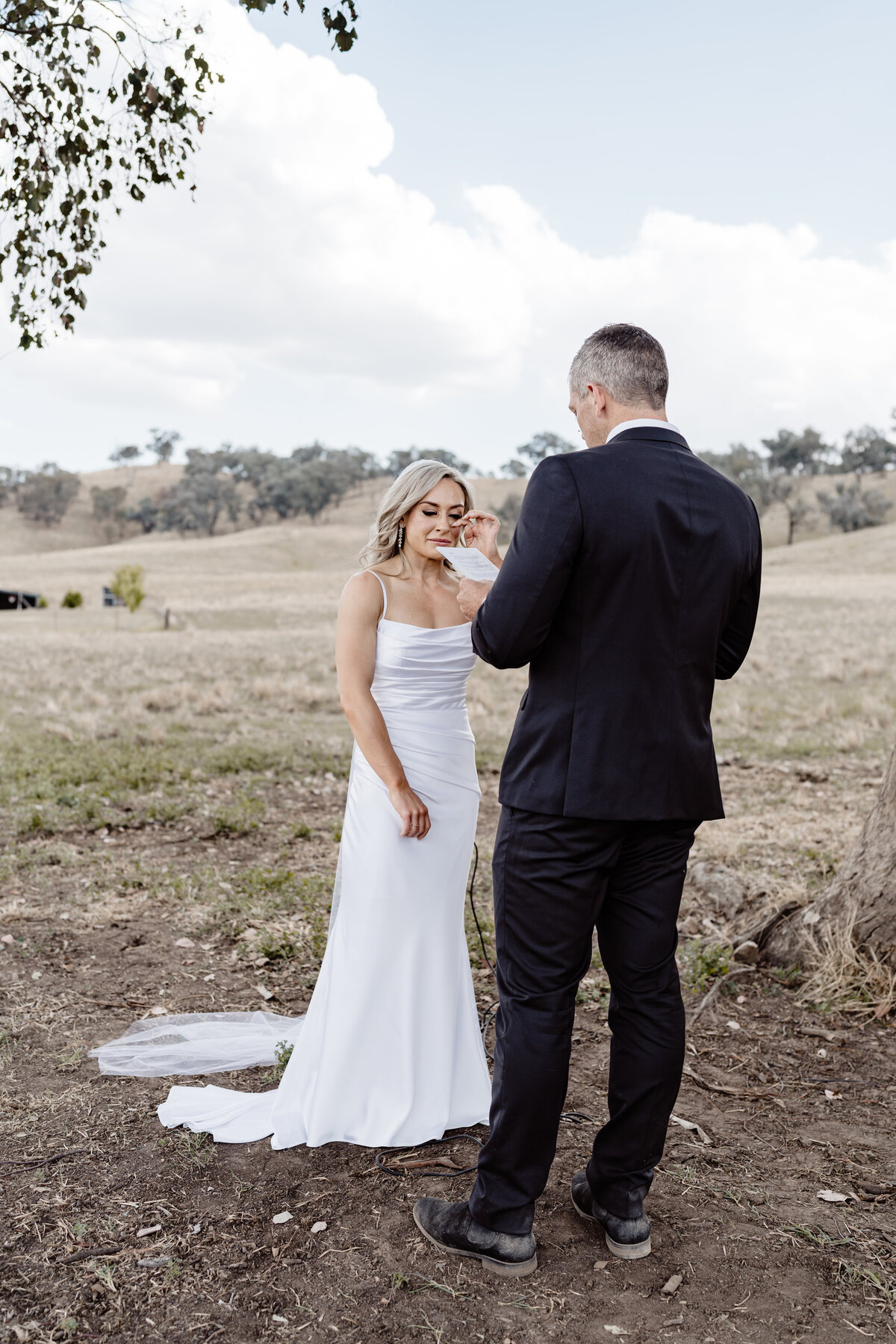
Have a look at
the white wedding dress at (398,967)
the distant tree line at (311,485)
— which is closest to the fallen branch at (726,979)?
the white wedding dress at (398,967)

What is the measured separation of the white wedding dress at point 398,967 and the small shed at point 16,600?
4401cm

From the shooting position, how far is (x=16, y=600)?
149ft

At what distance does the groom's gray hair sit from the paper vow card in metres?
0.67

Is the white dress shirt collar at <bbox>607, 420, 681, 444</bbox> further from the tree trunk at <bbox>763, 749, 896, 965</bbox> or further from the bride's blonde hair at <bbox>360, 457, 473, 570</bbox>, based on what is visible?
Answer: the tree trunk at <bbox>763, 749, 896, 965</bbox>

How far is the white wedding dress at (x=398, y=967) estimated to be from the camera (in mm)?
3893

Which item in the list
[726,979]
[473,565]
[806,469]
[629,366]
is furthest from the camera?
[806,469]

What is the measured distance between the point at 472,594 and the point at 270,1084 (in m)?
2.55

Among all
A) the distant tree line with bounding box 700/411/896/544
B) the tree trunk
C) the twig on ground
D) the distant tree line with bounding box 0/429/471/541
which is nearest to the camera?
the twig on ground

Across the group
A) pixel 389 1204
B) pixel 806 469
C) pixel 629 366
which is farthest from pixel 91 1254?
pixel 806 469

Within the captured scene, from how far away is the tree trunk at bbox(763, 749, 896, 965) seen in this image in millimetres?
5062

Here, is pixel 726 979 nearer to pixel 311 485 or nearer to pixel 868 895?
pixel 868 895

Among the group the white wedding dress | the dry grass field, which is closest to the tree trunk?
the dry grass field

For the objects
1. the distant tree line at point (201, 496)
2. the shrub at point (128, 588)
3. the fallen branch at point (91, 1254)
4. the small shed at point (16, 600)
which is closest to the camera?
the fallen branch at point (91, 1254)

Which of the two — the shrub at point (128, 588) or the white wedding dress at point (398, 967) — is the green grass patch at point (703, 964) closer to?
the white wedding dress at point (398, 967)
